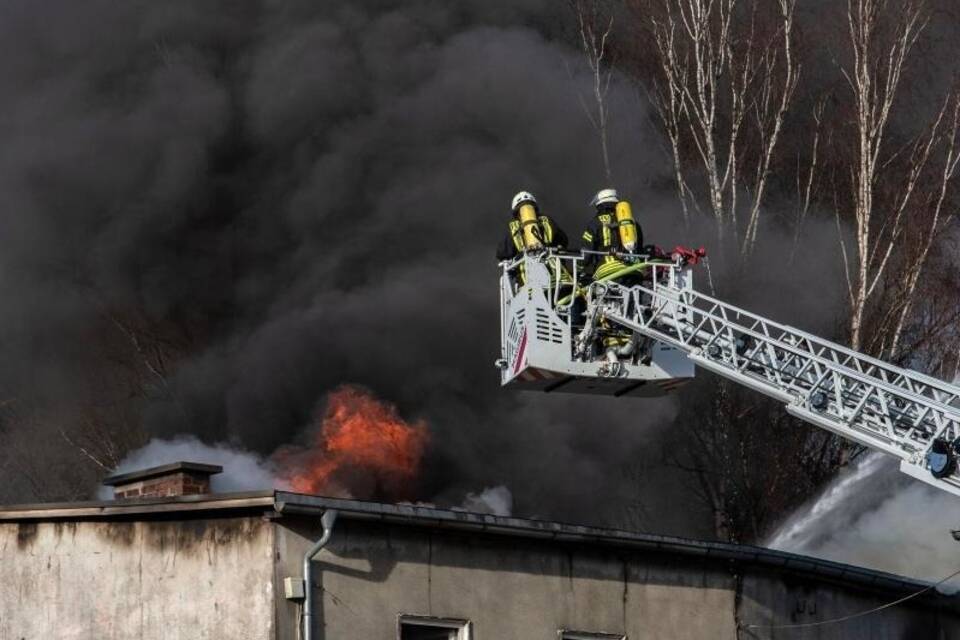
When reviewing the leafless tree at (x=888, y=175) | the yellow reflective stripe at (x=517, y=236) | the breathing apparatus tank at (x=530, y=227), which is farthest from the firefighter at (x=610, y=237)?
the leafless tree at (x=888, y=175)

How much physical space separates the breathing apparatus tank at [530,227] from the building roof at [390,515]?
295 centimetres

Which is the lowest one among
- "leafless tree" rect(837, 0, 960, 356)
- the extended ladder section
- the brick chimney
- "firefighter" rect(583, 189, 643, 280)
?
the brick chimney

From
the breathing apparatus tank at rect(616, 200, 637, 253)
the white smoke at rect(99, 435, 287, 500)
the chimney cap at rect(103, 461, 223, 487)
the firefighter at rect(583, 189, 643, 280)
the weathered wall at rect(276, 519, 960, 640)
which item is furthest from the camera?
the white smoke at rect(99, 435, 287, 500)

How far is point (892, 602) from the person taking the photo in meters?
17.6

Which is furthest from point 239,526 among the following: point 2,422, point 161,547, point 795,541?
point 2,422

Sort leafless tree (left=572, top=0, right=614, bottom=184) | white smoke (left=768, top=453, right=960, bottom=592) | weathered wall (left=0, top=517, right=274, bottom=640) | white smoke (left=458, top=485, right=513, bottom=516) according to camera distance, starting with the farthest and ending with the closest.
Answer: leafless tree (left=572, top=0, right=614, bottom=184), white smoke (left=458, top=485, right=513, bottom=516), white smoke (left=768, top=453, right=960, bottom=592), weathered wall (left=0, top=517, right=274, bottom=640)

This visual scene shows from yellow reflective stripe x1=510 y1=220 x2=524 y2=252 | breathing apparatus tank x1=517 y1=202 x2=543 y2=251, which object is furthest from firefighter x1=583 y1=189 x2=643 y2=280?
yellow reflective stripe x1=510 y1=220 x2=524 y2=252

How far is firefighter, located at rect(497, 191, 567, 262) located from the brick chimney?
3.81 m

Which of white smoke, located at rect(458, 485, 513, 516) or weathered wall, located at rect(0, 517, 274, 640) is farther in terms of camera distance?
white smoke, located at rect(458, 485, 513, 516)

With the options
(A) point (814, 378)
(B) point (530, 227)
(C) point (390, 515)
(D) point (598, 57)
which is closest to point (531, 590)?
(C) point (390, 515)

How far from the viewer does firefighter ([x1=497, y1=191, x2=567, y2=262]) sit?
1574 centimetres

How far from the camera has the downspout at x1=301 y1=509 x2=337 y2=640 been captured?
39.5 ft

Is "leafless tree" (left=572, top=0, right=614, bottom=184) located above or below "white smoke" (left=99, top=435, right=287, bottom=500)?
above

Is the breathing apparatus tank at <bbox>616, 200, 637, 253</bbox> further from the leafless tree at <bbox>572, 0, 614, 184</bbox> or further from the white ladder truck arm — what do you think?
the leafless tree at <bbox>572, 0, 614, 184</bbox>
